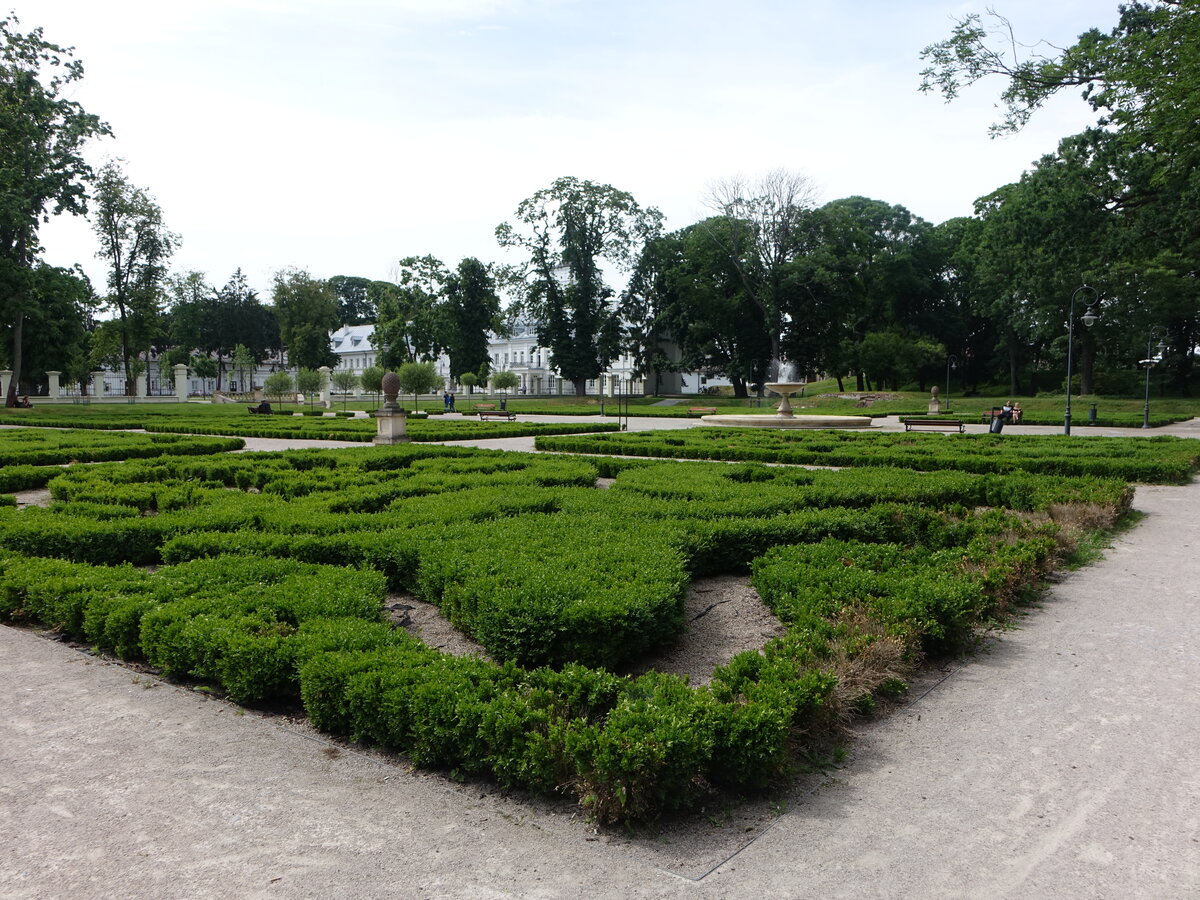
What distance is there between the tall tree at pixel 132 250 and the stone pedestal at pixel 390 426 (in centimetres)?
3803

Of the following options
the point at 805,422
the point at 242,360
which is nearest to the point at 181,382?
the point at 242,360

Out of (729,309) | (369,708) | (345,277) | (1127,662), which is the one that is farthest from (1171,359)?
(345,277)

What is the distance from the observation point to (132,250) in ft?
168

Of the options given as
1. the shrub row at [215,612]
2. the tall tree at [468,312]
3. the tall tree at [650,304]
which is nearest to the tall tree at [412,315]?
the tall tree at [468,312]

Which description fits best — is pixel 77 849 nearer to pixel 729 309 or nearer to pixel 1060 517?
pixel 1060 517

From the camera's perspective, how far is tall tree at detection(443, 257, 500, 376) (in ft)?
208

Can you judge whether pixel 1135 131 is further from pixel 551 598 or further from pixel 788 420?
pixel 551 598

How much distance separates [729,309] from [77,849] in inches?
2017

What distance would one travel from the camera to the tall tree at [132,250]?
49344 mm

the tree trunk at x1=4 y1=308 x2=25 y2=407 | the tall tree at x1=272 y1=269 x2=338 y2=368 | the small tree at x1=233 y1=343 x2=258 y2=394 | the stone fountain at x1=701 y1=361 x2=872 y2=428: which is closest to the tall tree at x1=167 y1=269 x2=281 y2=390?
the small tree at x1=233 y1=343 x2=258 y2=394

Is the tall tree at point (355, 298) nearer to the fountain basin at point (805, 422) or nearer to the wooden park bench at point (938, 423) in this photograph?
the fountain basin at point (805, 422)

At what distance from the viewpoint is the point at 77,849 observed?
122 inches

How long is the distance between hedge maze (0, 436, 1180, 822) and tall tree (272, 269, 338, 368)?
199 feet

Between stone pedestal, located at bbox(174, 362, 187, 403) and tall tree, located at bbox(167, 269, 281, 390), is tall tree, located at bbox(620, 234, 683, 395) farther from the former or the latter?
tall tree, located at bbox(167, 269, 281, 390)
